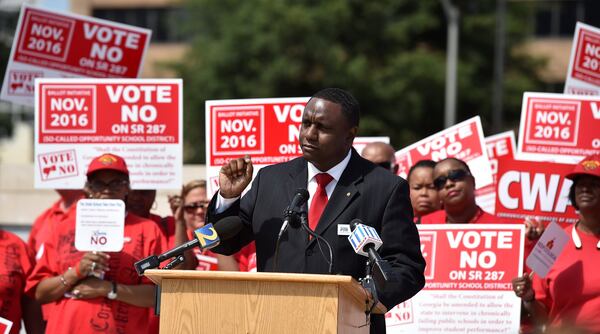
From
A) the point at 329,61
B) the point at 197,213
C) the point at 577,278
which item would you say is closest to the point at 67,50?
the point at 197,213

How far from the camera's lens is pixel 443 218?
902 centimetres

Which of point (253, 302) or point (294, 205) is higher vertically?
point (294, 205)

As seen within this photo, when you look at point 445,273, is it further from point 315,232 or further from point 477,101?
point 477,101

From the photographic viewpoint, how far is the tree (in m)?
38.1

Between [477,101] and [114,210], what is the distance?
115 feet

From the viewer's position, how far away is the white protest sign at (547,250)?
772 centimetres

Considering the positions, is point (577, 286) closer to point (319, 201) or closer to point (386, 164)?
point (386, 164)

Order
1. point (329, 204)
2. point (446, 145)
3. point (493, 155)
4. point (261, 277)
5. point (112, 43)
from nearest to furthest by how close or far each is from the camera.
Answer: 1. point (261, 277)
2. point (329, 204)
3. point (446, 145)
4. point (493, 155)
5. point (112, 43)

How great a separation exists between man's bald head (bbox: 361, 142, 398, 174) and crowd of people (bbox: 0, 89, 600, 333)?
0.04 feet

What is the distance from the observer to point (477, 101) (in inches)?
1665

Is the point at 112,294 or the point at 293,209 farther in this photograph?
the point at 112,294

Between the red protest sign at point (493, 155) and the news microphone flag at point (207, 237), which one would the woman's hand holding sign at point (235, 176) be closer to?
the news microphone flag at point (207, 237)

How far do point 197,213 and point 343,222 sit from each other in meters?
3.36

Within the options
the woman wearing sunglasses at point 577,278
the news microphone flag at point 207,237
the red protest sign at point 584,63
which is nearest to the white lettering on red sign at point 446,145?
the red protest sign at point 584,63
